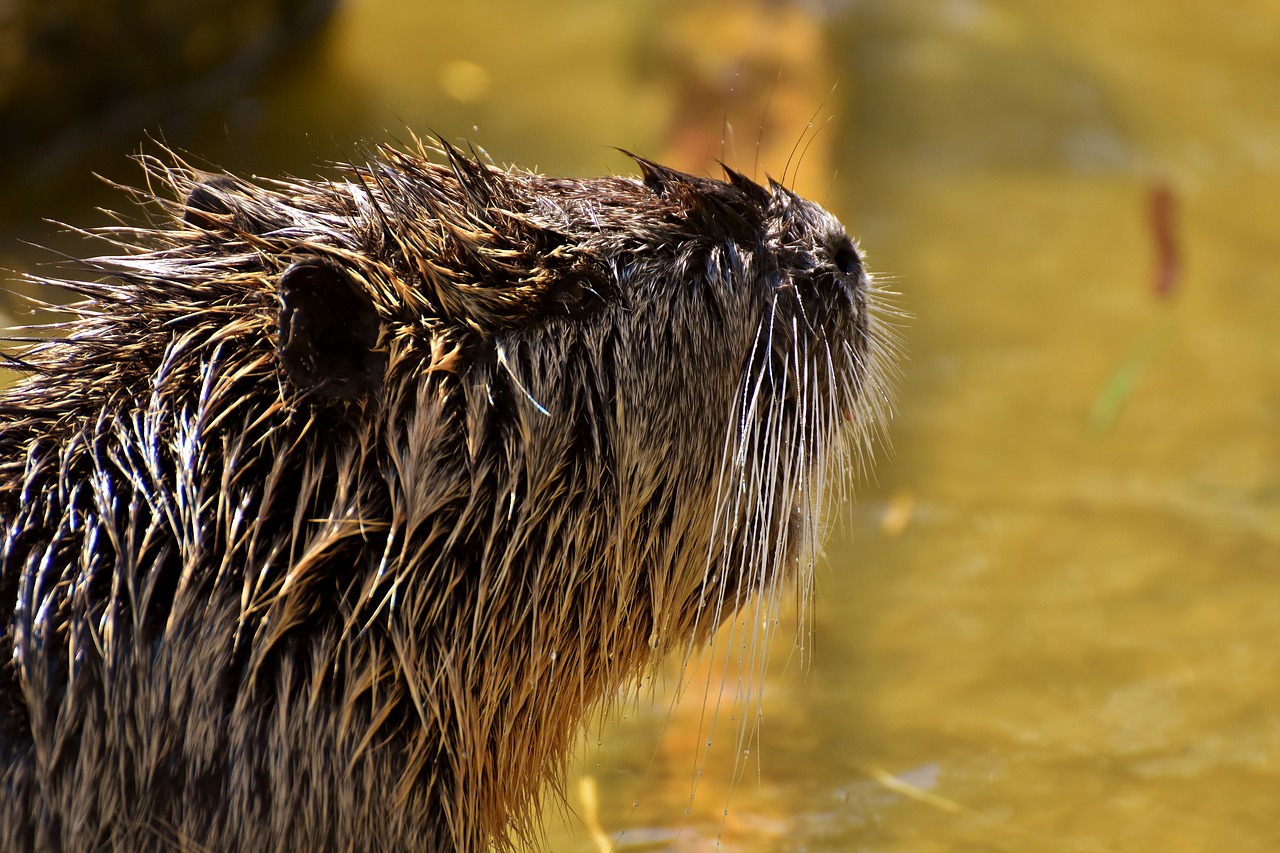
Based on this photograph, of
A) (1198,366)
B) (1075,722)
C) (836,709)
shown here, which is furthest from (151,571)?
(1198,366)

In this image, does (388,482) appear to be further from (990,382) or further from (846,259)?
(990,382)

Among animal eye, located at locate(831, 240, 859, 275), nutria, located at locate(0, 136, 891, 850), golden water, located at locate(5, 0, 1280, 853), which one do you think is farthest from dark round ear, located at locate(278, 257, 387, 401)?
golden water, located at locate(5, 0, 1280, 853)

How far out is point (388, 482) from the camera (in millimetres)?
1975

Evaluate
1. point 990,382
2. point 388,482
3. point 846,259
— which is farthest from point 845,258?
point 990,382

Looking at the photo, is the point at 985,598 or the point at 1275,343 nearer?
the point at 985,598

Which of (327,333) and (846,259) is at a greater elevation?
(846,259)

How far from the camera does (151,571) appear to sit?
1886 mm

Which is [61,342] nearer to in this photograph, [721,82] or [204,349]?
[204,349]

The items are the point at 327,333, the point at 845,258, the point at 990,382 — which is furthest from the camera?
the point at 990,382

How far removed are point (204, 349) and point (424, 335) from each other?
32cm

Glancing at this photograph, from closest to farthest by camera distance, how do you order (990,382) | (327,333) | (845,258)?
(327,333) < (845,258) < (990,382)

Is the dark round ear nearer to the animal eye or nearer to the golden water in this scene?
the animal eye

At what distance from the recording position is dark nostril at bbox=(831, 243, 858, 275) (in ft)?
7.73

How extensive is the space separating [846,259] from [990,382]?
1923 millimetres
